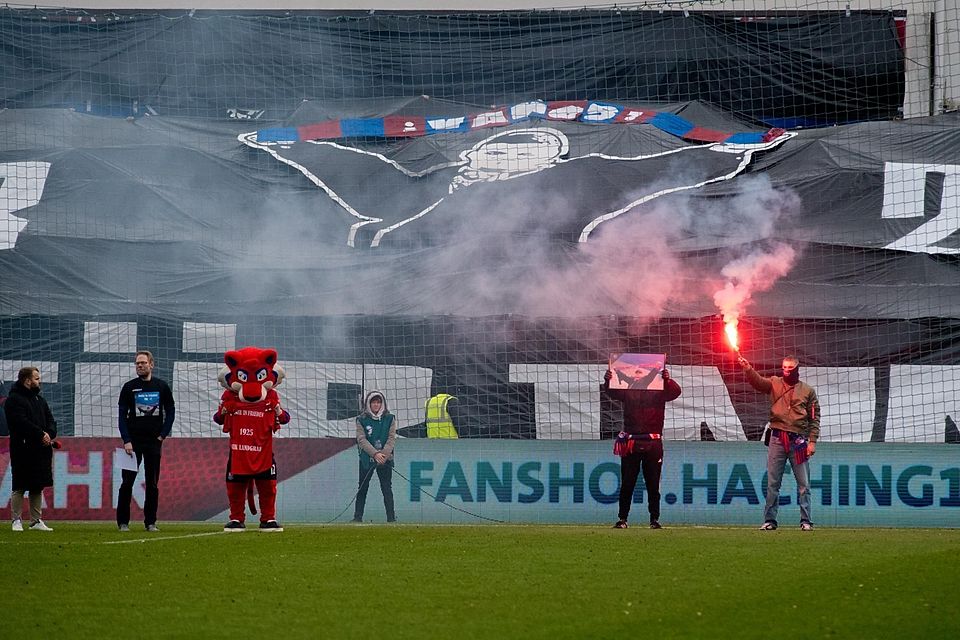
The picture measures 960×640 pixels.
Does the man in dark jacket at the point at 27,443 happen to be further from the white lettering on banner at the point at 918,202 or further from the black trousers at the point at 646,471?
the white lettering on banner at the point at 918,202

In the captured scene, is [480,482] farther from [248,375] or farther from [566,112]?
[566,112]

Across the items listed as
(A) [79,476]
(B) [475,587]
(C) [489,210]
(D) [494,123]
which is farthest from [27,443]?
(D) [494,123]

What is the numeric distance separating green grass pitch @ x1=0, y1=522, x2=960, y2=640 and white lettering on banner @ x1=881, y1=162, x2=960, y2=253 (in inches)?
398

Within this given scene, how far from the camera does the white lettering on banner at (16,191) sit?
2184cm

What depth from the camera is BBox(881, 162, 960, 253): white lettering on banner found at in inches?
834

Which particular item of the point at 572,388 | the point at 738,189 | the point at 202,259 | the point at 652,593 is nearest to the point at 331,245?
the point at 202,259

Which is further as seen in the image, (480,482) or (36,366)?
(36,366)

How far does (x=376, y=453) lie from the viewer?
54.6 ft

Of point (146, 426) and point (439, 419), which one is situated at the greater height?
point (146, 426)

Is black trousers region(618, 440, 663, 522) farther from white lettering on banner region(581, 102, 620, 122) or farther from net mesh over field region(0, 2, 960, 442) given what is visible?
white lettering on banner region(581, 102, 620, 122)

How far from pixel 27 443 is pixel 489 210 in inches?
396

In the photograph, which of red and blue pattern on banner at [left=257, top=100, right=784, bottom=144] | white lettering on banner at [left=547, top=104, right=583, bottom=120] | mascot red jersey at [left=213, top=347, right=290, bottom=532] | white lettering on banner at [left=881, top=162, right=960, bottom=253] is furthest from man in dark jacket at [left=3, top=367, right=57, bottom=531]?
white lettering on banner at [left=881, top=162, right=960, bottom=253]

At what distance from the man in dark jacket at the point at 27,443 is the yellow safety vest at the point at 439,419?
21.0 ft

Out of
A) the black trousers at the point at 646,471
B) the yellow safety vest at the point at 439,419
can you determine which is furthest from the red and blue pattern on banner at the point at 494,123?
the black trousers at the point at 646,471
